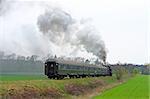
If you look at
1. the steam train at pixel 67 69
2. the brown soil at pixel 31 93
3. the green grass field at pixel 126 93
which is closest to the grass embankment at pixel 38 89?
the brown soil at pixel 31 93

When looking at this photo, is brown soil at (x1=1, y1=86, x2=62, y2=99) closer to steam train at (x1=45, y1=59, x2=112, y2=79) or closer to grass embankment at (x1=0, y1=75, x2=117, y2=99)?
grass embankment at (x1=0, y1=75, x2=117, y2=99)

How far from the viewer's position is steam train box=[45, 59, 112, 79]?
143ft

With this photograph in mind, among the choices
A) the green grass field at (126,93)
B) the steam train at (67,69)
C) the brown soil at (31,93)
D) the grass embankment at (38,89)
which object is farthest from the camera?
the steam train at (67,69)

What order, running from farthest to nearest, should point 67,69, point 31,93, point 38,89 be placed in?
point 67,69 → point 38,89 → point 31,93

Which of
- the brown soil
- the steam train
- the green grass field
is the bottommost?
the green grass field

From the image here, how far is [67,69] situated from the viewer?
46.6 m

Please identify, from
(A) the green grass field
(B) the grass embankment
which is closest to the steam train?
(B) the grass embankment

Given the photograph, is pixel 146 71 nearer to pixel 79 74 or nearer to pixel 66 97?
pixel 79 74

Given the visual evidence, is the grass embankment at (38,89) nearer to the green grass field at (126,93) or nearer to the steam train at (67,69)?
the steam train at (67,69)

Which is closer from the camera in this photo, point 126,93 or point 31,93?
point 31,93

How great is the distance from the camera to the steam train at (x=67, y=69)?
143 feet

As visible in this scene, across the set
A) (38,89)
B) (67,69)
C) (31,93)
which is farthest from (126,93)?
(31,93)

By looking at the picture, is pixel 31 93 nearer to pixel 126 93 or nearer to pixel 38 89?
pixel 38 89

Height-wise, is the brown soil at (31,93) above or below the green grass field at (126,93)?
above
